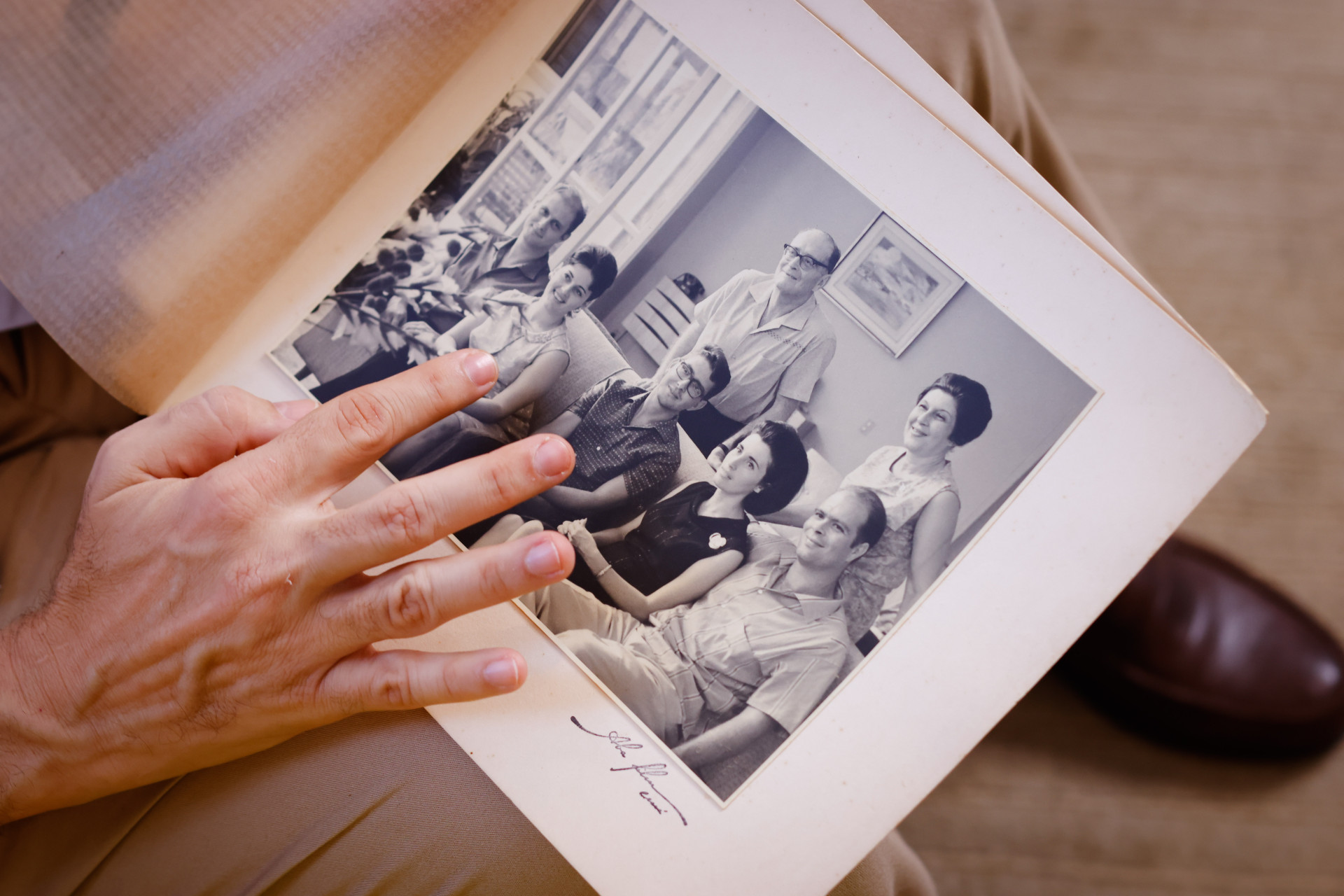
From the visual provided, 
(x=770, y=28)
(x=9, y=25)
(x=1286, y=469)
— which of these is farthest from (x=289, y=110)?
(x=1286, y=469)

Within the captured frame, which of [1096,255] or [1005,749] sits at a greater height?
[1096,255]

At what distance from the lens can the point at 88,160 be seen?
41cm

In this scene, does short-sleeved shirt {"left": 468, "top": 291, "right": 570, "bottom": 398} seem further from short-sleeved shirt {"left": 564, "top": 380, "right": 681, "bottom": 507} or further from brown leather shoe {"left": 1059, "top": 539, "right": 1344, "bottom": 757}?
brown leather shoe {"left": 1059, "top": 539, "right": 1344, "bottom": 757}

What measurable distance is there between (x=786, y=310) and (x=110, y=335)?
1.21 feet

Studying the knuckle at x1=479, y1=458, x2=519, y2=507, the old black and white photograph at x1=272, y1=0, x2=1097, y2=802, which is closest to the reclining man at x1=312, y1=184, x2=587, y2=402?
the old black and white photograph at x1=272, y1=0, x2=1097, y2=802

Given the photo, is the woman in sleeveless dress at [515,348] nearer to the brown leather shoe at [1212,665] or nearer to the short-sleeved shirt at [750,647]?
the short-sleeved shirt at [750,647]

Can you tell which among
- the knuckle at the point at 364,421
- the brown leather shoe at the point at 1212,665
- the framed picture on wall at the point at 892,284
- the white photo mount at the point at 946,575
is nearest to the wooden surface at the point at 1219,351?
the brown leather shoe at the point at 1212,665

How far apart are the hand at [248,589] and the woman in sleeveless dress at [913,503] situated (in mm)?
157

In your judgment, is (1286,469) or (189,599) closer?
(189,599)

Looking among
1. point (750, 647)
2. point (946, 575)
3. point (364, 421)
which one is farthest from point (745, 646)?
point (364, 421)

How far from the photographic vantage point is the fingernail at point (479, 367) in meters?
0.39

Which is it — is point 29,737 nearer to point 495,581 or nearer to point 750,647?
point 495,581

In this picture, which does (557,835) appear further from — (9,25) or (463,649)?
(9,25)
